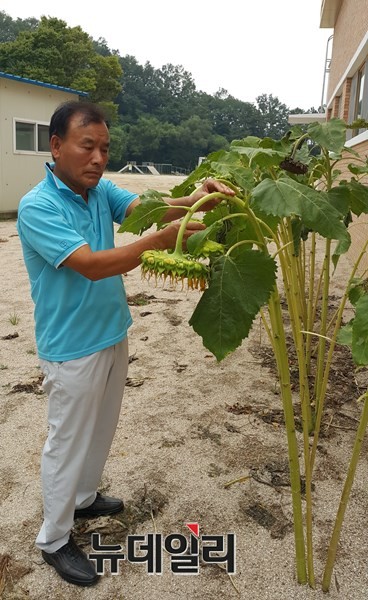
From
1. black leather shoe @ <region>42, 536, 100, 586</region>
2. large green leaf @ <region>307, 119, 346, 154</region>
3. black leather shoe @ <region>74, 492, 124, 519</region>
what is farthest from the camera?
black leather shoe @ <region>74, 492, 124, 519</region>

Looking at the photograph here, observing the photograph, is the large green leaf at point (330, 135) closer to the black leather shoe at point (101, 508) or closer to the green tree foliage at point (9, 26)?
the black leather shoe at point (101, 508)

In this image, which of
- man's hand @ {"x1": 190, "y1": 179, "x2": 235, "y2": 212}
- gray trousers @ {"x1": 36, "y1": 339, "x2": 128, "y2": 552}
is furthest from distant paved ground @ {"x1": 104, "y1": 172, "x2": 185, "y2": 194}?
man's hand @ {"x1": 190, "y1": 179, "x2": 235, "y2": 212}

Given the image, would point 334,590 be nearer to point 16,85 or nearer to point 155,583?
point 155,583

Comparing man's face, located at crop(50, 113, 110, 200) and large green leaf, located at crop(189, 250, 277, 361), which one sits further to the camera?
man's face, located at crop(50, 113, 110, 200)

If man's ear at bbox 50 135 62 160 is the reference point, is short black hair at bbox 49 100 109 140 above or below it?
above

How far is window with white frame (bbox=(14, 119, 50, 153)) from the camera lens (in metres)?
11.3

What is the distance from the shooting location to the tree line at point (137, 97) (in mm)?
32000

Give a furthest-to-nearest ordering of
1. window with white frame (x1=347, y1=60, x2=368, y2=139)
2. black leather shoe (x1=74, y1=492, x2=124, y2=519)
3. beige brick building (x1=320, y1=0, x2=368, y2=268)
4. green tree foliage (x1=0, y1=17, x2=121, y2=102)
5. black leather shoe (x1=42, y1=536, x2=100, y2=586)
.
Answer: green tree foliage (x1=0, y1=17, x2=121, y2=102) < window with white frame (x1=347, y1=60, x2=368, y2=139) < beige brick building (x1=320, y1=0, x2=368, y2=268) < black leather shoe (x1=74, y1=492, x2=124, y2=519) < black leather shoe (x1=42, y1=536, x2=100, y2=586)

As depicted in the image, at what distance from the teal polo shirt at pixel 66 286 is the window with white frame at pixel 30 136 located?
1024 cm

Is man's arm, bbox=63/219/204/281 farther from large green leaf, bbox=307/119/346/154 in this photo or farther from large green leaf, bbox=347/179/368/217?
large green leaf, bbox=347/179/368/217

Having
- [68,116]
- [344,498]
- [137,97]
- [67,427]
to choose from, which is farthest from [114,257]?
[137,97]

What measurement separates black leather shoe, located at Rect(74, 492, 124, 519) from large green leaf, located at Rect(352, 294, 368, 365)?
139cm

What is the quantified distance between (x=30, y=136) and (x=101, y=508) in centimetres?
1068

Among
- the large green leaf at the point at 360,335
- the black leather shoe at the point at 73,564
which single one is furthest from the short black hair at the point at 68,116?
the black leather shoe at the point at 73,564
